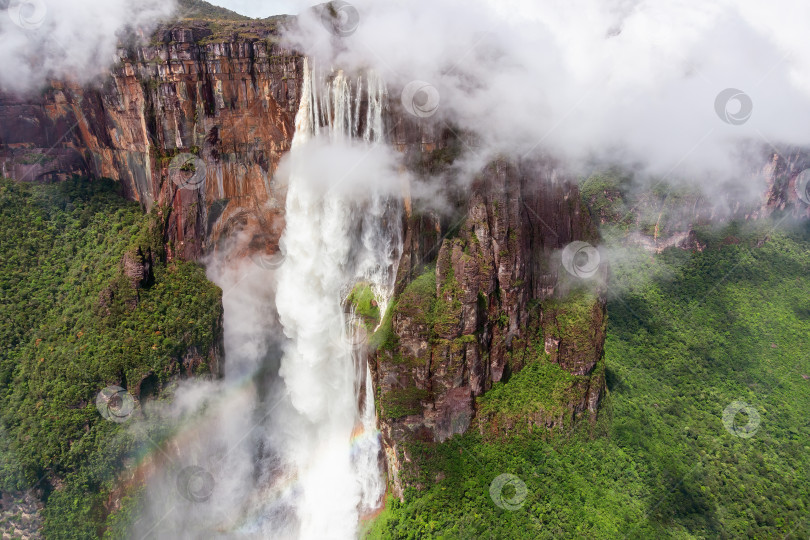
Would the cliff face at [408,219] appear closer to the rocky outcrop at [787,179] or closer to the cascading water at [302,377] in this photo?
the cascading water at [302,377]

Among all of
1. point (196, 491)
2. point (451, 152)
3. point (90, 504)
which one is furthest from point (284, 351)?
point (451, 152)

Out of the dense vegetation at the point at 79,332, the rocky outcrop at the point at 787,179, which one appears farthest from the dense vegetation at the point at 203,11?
the rocky outcrop at the point at 787,179

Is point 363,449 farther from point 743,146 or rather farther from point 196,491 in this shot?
point 743,146

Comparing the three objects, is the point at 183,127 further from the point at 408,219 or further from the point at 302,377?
the point at 302,377

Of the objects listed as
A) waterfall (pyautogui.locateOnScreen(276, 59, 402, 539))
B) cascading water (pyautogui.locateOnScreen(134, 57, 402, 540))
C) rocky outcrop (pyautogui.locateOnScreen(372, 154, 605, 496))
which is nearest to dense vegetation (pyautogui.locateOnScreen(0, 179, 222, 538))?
cascading water (pyautogui.locateOnScreen(134, 57, 402, 540))

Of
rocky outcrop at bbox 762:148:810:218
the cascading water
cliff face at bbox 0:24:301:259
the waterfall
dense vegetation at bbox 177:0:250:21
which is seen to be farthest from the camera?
rocky outcrop at bbox 762:148:810:218

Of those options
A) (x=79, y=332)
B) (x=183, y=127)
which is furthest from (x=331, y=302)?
(x=79, y=332)

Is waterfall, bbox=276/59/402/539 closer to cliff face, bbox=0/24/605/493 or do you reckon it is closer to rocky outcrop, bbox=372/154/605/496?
cliff face, bbox=0/24/605/493
